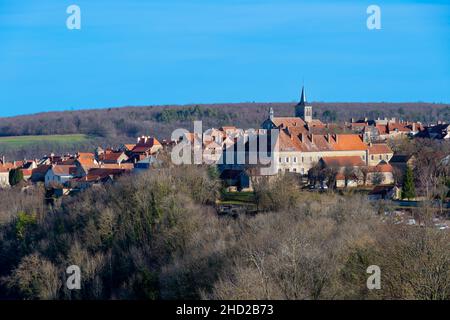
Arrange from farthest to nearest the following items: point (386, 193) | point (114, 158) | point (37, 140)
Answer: point (37, 140), point (114, 158), point (386, 193)

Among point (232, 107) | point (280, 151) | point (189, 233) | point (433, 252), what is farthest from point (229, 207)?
point (232, 107)

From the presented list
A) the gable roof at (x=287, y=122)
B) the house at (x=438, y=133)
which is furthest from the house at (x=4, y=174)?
the house at (x=438, y=133)

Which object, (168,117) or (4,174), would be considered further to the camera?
(168,117)

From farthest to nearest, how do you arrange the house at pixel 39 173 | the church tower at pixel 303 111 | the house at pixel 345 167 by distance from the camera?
the church tower at pixel 303 111
the house at pixel 39 173
the house at pixel 345 167

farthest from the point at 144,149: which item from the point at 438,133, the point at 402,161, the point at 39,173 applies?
the point at 438,133

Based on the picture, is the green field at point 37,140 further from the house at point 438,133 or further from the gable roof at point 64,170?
the house at point 438,133

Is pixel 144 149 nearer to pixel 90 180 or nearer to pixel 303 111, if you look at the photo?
pixel 90 180
